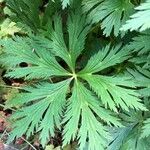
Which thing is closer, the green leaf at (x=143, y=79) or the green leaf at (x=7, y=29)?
the green leaf at (x=143, y=79)

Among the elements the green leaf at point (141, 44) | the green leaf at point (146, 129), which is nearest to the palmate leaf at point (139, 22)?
the green leaf at point (141, 44)

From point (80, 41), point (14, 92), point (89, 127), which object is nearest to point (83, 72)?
point (80, 41)

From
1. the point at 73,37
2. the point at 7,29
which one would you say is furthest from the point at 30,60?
the point at 7,29

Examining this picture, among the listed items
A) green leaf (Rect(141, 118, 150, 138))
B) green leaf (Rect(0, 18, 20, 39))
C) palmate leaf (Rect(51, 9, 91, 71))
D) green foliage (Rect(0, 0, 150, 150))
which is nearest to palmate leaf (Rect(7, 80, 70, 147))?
green foliage (Rect(0, 0, 150, 150))

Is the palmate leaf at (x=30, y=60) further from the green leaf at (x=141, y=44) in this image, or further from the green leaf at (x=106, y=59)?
the green leaf at (x=141, y=44)

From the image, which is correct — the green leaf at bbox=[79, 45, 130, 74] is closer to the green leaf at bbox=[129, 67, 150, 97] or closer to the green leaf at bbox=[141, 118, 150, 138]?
the green leaf at bbox=[129, 67, 150, 97]

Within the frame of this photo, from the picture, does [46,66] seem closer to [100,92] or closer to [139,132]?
[100,92]
